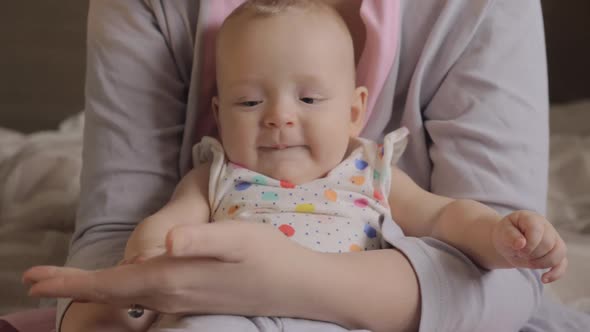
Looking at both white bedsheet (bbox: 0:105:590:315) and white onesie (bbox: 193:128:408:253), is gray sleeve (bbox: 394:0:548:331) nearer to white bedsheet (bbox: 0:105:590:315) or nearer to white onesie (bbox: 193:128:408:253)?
white onesie (bbox: 193:128:408:253)

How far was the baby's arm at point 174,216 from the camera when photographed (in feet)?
2.99

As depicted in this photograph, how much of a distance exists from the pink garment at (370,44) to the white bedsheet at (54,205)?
41 cm

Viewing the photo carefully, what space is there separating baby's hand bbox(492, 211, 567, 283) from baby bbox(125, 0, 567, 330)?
0.26 ft

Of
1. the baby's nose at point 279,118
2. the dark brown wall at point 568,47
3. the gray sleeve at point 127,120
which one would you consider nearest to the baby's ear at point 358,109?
the baby's nose at point 279,118

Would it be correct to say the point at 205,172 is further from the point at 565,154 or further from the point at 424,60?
the point at 565,154

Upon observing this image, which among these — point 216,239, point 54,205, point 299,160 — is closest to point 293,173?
point 299,160

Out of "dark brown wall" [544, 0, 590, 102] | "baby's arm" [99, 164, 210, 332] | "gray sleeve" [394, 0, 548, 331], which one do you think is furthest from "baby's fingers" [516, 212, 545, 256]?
"dark brown wall" [544, 0, 590, 102]

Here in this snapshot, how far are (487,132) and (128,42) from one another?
479mm

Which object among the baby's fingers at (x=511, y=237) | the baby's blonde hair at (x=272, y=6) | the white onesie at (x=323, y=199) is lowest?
the white onesie at (x=323, y=199)

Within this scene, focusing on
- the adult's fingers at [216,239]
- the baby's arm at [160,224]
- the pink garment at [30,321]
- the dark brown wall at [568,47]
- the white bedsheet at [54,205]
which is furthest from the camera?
the dark brown wall at [568,47]

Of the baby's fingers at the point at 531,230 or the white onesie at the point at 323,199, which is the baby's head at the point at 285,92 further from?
the baby's fingers at the point at 531,230

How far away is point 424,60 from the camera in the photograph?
109 cm

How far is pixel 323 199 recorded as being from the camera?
977 millimetres

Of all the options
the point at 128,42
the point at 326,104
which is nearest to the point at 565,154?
the point at 326,104
